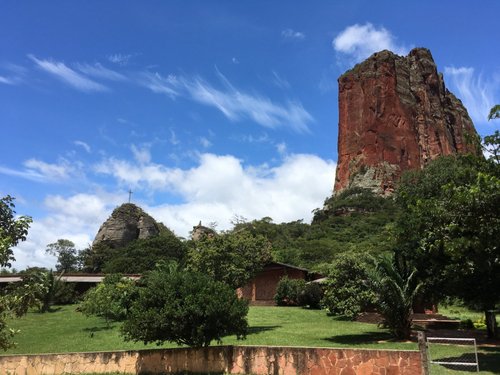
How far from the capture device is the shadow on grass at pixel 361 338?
2003 cm

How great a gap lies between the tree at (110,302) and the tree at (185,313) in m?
14.4

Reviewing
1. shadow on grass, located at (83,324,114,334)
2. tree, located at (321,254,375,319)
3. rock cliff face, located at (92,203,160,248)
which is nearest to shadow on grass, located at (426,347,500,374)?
tree, located at (321,254,375,319)

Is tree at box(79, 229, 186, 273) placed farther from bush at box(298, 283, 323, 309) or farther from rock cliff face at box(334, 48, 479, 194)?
rock cliff face at box(334, 48, 479, 194)

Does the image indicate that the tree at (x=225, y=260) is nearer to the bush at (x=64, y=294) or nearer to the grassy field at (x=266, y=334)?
the grassy field at (x=266, y=334)

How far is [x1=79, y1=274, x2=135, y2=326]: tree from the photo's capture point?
2841cm

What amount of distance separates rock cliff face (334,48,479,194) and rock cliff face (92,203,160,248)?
50889 mm

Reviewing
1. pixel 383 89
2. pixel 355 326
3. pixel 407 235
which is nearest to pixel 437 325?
pixel 355 326

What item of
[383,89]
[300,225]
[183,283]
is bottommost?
[183,283]

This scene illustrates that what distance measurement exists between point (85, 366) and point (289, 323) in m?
14.9

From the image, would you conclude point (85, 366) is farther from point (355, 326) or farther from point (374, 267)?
point (355, 326)

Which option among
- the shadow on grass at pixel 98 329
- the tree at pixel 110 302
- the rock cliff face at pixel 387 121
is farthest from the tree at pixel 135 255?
the rock cliff face at pixel 387 121

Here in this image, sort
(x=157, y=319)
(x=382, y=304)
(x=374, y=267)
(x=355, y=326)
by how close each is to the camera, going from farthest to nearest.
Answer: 1. (x=355, y=326)
2. (x=374, y=267)
3. (x=382, y=304)
4. (x=157, y=319)

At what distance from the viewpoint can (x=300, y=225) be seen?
310 ft

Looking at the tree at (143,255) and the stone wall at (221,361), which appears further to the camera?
the tree at (143,255)
